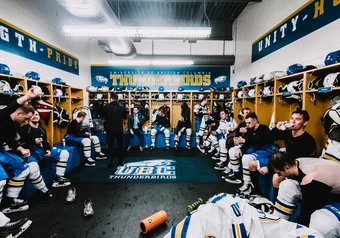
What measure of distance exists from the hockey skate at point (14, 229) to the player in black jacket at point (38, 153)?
0.62 m

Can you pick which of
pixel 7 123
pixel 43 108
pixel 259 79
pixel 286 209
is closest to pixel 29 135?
pixel 7 123

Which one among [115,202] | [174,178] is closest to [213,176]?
[174,178]

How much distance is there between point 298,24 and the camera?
116 inches

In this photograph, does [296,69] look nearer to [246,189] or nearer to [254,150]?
[254,150]

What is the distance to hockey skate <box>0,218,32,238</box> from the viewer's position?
168 cm

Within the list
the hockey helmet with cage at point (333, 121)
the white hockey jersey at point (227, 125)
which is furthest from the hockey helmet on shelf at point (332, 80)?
the white hockey jersey at point (227, 125)

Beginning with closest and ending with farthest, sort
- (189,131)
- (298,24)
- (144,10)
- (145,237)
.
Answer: (145,237) < (298,24) < (144,10) < (189,131)

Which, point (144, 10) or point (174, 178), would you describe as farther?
point (144, 10)

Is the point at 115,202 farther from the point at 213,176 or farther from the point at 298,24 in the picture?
the point at 298,24

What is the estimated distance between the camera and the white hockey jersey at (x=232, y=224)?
986mm

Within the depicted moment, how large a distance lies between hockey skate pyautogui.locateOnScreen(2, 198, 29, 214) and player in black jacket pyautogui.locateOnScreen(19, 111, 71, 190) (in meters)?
0.22

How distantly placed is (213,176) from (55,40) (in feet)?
15.9

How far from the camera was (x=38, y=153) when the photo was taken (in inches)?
102

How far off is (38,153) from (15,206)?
0.72 metres
